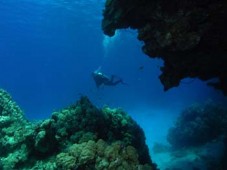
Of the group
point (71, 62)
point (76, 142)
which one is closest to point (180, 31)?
point (76, 142)

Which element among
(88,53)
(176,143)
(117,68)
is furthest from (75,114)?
(117,68)

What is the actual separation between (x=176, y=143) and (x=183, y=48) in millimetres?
13318

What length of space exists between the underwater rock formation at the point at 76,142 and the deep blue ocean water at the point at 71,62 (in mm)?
2688

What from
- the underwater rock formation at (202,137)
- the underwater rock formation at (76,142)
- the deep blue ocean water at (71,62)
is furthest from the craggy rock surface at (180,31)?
the underwater rock formation at (202,137)

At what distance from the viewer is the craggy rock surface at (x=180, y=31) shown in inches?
279

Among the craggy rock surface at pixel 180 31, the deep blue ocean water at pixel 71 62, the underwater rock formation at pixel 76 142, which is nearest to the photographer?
the underwater rock formation at pixel 76 142

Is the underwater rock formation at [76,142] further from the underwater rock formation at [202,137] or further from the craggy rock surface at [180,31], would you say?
the underwater rock formation at [202,137]

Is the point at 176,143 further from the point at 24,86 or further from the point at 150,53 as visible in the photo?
the point at 24,86

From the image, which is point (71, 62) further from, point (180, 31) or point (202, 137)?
point (180, 31)

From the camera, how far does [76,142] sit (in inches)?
323

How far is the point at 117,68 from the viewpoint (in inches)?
4441

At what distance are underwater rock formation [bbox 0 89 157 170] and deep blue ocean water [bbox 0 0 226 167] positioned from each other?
2.69 meters

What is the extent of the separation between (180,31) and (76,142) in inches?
151

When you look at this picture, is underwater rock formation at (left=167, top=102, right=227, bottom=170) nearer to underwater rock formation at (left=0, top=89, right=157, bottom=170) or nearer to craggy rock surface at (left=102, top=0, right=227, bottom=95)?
underwater rock formation at (left=0, top=89, right=157, bottom=170)
